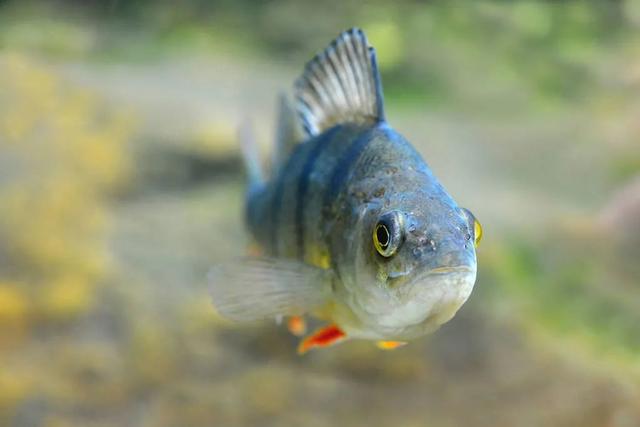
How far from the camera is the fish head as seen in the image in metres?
0.89

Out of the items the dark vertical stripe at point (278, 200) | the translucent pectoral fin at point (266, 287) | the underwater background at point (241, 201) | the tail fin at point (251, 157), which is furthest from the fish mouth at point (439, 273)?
the tail fin at point (251, 157)

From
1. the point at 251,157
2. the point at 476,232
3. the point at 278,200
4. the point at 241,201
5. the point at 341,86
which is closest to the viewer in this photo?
the point at 476,232

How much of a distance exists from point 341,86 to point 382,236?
1.33 feet

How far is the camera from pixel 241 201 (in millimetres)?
4023

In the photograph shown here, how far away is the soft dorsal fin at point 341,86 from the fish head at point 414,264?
265 millimetres

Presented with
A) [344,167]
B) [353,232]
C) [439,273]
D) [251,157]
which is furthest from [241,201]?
[439,273]

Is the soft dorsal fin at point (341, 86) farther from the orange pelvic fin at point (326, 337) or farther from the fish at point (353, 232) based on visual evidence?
the orange pelvic fin at point (326, 337)

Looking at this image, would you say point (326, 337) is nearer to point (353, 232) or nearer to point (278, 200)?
point (353, 232)

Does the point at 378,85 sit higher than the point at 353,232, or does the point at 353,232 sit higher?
the point at 378,85

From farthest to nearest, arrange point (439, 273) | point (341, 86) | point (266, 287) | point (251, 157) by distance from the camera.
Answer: point (251, 157)
point (341, 86)
point (266, 287)
point (439, 273)

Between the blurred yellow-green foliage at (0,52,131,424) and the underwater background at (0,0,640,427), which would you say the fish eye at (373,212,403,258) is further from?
the blurred yellow-green foliage at (0,52,131,424)

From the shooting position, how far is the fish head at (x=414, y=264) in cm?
89

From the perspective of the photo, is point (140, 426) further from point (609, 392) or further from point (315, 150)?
point (609, 392)

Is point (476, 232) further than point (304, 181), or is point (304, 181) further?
point (304, 181)
